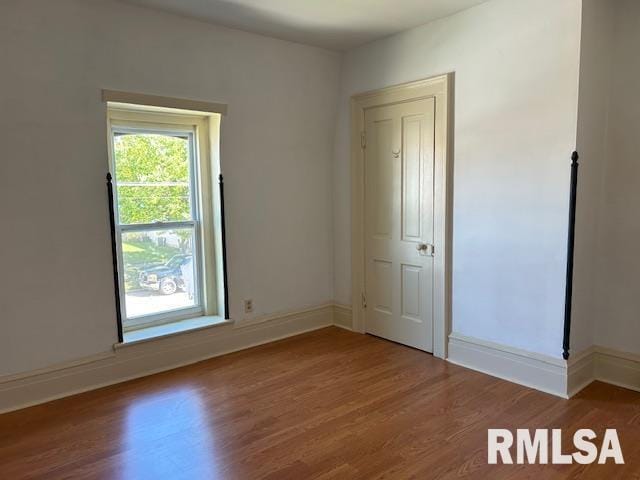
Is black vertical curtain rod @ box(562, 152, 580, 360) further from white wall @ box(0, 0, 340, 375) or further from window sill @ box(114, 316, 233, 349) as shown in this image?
window sill @ box(114, 316, 233, 349)

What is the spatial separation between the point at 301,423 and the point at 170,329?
1401 millimetres

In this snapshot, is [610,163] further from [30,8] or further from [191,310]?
[30,8]

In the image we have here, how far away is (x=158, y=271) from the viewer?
363cm

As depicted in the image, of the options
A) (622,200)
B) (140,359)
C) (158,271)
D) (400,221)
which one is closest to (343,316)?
(400,221)

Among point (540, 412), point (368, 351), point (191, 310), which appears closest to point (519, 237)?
point (540, 412)

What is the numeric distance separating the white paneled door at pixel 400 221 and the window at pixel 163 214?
A: 1.37 m

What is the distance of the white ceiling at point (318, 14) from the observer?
3094mm

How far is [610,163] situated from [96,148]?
133 inches

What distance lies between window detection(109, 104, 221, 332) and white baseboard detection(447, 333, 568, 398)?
202cm

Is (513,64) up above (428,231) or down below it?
above

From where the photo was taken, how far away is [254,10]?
321 cm

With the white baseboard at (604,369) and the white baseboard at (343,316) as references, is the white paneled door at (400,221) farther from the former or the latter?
the white baseboard at (604,369)

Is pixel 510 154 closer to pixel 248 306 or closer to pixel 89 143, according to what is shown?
pixel 248 306

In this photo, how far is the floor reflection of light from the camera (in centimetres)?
221
